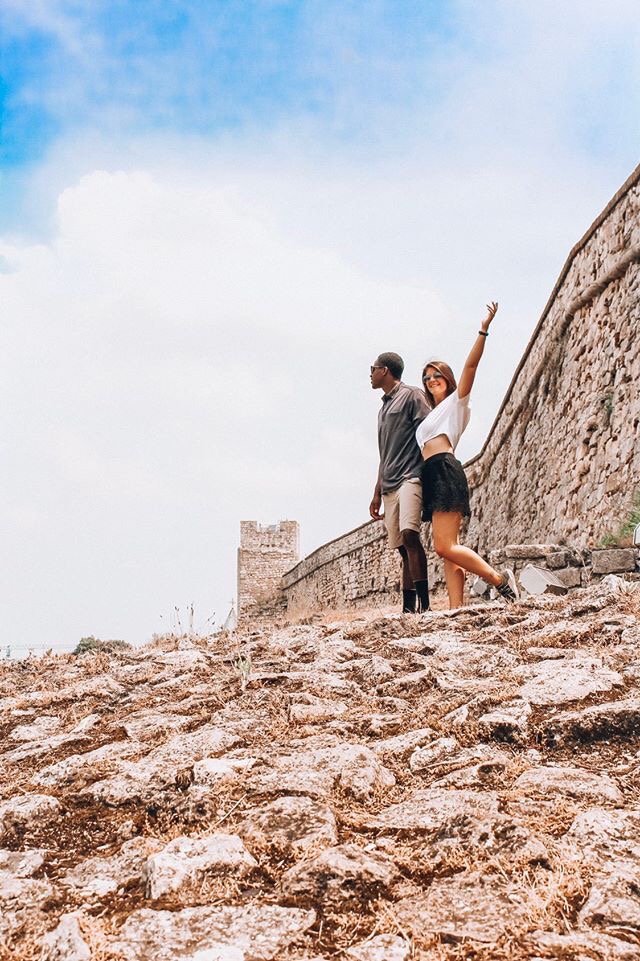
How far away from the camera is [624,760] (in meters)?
2.16

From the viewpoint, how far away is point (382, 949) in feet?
4.54

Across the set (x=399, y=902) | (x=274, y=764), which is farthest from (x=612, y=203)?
(x=399, y=902)

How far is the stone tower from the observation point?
23.5 meters

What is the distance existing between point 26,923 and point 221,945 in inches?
16.7

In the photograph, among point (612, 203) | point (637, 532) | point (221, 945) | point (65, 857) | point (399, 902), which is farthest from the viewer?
point (612, 203)

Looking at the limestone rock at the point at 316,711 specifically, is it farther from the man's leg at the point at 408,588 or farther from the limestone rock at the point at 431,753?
the man's leg at the point at 408,588

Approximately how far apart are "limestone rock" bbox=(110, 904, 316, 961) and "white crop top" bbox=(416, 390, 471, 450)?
12.3 ft

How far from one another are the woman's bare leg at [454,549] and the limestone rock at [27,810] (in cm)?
295

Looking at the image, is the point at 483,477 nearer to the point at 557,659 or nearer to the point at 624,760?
the point at 557,659

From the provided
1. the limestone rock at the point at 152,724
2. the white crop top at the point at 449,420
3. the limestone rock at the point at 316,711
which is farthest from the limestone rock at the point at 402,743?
the white crop top at the point at 449,420

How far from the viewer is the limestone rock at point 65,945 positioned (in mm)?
1409

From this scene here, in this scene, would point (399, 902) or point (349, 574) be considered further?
point (349, 574)

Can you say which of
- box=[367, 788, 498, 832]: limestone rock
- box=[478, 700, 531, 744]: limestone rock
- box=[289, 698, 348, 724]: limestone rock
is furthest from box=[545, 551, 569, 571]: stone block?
box=[367, 788, 498, 832]: limestone rock

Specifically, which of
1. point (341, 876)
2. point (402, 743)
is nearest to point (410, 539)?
point (402, 743)
